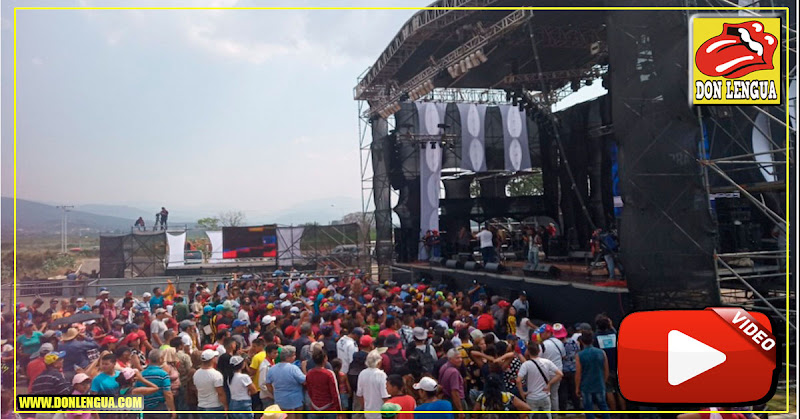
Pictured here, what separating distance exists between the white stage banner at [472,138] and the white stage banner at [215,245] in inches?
346

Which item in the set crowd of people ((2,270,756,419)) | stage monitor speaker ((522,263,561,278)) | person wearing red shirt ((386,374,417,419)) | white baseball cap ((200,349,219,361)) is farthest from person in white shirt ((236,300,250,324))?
stage monitor speaker ((522,263,561,278))

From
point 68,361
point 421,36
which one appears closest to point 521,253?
point 421,36

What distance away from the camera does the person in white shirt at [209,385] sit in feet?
14.0

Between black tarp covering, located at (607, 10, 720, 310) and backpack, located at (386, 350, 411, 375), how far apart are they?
353 cm

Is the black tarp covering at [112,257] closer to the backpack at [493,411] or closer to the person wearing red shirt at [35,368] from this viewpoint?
the person wearing red shirt at [35,368]

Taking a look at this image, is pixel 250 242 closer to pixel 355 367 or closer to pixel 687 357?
pixel 355 367

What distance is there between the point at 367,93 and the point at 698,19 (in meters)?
10.9

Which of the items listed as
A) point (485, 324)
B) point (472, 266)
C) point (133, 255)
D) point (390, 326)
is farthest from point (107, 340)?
point (133, 255)

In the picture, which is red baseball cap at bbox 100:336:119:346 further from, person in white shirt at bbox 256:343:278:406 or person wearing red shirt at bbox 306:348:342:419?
person wearing red shirt at bbox 306:348:342:419

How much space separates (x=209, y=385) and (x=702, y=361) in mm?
3665

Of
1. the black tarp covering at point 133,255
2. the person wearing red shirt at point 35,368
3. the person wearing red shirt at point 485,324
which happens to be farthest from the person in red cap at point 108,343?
the black tarp covering at point 133,255

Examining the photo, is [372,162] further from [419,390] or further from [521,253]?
[419,390]

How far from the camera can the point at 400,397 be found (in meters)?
3.74

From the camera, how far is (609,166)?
45.9 ft
